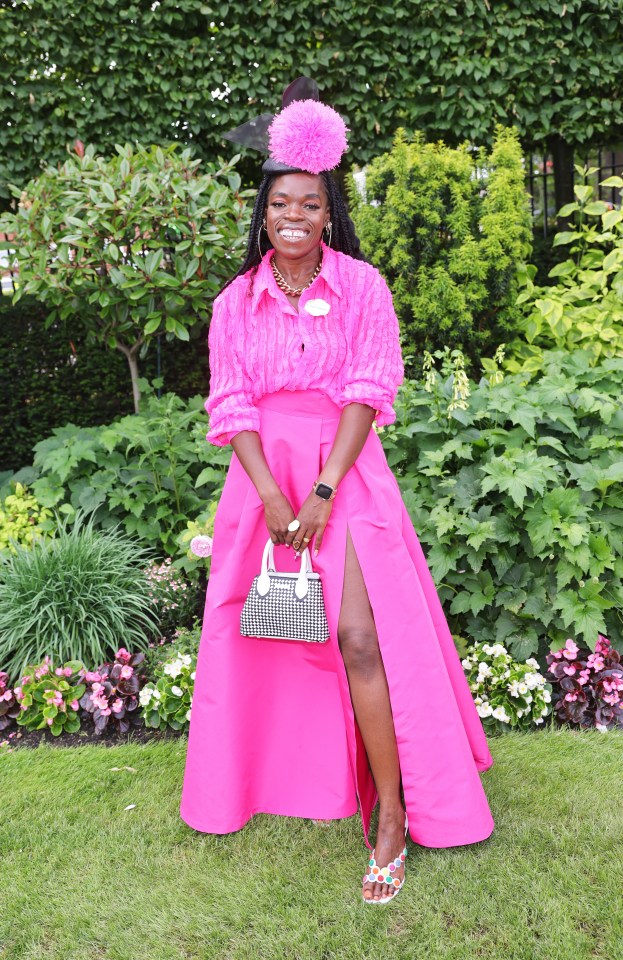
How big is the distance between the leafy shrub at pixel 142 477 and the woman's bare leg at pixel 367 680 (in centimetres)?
190

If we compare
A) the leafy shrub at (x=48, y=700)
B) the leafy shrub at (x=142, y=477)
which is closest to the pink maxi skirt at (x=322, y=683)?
the leafy shrub at (x=48, y=700)

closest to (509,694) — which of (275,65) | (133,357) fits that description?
(133,357)

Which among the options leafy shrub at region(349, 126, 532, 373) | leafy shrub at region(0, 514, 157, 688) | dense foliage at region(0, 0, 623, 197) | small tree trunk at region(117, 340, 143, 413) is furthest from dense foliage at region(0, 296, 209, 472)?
leafy shrub at region(0, 514, 157, 688)

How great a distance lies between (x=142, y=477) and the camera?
4.41 m

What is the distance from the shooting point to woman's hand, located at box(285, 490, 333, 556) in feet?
7.77

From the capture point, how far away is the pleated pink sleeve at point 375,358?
2381 mm

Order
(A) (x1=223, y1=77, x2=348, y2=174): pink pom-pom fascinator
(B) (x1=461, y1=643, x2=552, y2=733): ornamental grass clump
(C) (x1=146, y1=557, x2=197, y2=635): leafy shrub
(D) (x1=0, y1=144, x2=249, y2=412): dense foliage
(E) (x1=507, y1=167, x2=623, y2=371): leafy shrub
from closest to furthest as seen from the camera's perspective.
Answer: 1. (A) (x1=223, y1=77, x2=348, y2=174): pink pom-pom fascinator
2. (B) (x1=461, y1=643, x2=552, y2=733): ornamental grass clump
3. (C) (x1=146, y1=557, x2=197, y2=635): leafy shrub
4. (D) (x1=0, y1=144, x2=249, y2=412): dense foliage
5. (E) (x1=507, y1=167, x2=623, y2=371): leafy shrub

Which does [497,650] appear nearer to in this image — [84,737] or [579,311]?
[84,737]

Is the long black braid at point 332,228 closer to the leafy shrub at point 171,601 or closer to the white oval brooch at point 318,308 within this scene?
the white oval brooch at point 318,308

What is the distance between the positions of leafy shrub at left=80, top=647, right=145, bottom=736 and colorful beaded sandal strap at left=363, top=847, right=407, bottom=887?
1388 millimetres

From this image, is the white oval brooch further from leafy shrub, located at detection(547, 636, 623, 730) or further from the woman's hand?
leafy shrub, located at detection(547, 636, 623, 730)

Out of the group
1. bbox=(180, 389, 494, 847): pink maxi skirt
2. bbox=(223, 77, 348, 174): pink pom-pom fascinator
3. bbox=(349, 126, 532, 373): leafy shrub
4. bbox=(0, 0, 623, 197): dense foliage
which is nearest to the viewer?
bbox=(223, 77, 348, 174): pink pom-pom fascinator

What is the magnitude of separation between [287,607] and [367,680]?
32cm

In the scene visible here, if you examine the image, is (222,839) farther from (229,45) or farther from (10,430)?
(229,45)
